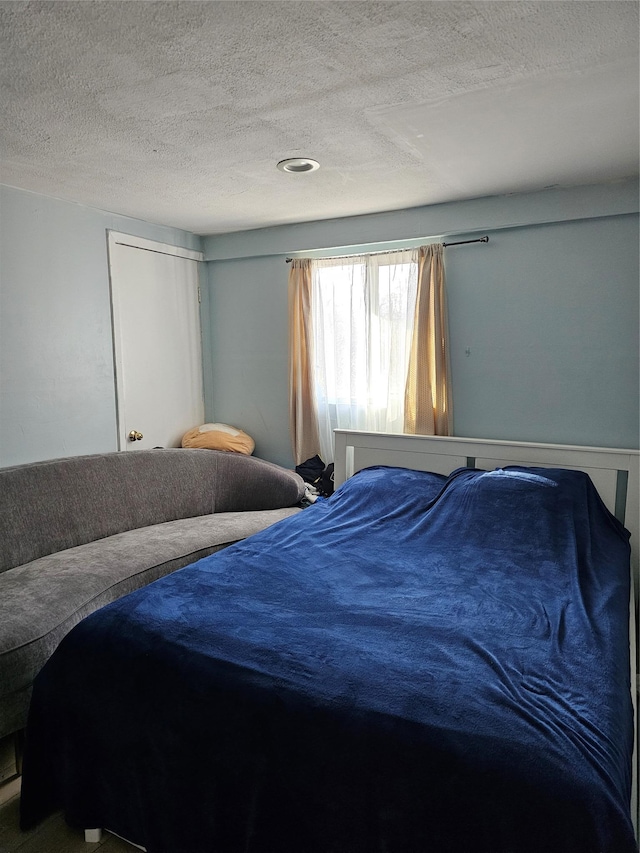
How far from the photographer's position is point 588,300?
3.18 metres

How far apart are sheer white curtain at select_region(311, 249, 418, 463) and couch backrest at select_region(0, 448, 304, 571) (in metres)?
0.63

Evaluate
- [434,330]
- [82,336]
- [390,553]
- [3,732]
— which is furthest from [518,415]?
[3,732]

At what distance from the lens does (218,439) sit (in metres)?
4.18

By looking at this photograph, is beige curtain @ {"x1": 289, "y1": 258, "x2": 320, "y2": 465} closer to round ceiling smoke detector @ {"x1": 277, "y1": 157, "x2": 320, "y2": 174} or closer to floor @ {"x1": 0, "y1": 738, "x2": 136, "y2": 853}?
round ceiling smoke detector @ {"x1": 277, "y1": 157, "x2": 320, "y2": 174}

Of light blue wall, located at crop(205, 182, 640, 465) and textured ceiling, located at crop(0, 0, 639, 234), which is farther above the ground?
textured ceiling, located at crop(0, 0, 639, 234)

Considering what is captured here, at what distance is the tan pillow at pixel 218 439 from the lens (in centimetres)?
416

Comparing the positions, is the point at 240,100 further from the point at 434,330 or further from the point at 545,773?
the point at 545,773

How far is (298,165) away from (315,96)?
0.76 metres

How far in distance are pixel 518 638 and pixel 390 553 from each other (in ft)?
2.62

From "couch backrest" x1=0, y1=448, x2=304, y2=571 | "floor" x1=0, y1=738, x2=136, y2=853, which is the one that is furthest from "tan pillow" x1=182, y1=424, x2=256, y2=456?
"floor" x1=0, y1=738, x2=136, y2=853

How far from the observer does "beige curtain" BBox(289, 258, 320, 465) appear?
4.05 meters

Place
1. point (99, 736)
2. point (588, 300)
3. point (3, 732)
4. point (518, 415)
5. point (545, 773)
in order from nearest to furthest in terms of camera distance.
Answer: point (545, 773)
point (99, 736)
point (3, 732)
point (588, 300)
point (518, 415)

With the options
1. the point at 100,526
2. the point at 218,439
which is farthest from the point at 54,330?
the point at 218,439

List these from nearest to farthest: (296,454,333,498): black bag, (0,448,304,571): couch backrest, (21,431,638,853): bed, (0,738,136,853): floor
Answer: (21,431,638,853): bed
(0,738,136,853): floor
(0,448,304,571): couch backrest
(296,454,333,498): black bag
